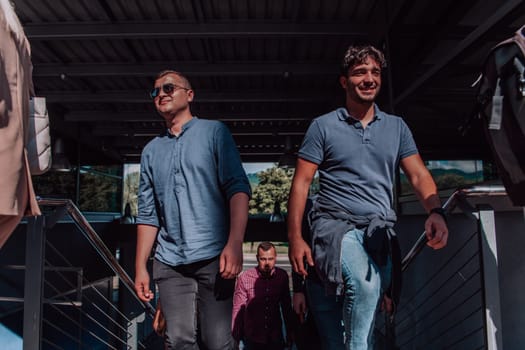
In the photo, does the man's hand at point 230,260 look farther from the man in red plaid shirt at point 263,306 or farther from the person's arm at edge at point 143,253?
the man in red plaid shirt at point 263,306

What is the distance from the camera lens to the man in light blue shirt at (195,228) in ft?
6.13

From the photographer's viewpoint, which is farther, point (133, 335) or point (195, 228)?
point (133, 335)

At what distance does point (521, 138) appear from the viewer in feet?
4.68

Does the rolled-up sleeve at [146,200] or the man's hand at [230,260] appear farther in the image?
the rolled-up sleeve at [146,200]

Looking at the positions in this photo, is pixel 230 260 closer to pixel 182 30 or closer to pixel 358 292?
pixel 358 292

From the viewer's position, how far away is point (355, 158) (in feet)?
5.84

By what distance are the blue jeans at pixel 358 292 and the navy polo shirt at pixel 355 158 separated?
0.19 m

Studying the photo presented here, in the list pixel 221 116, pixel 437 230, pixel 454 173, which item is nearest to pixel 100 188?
pixel 221 116

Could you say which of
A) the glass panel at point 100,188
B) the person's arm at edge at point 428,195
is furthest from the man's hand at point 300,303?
the glass panel at point 100,188

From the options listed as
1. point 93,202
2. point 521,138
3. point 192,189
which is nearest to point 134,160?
point 93,202

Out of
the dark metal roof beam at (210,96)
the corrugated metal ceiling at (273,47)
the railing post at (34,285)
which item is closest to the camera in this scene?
the railing post at (34,285)

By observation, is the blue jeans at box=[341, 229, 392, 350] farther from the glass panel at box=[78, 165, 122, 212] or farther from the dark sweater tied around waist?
the glass panel at box=[78, 165, 122, 212]

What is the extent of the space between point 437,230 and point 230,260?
0.89 meters

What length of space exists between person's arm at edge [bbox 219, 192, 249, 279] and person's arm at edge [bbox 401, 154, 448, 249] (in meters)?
0.78
